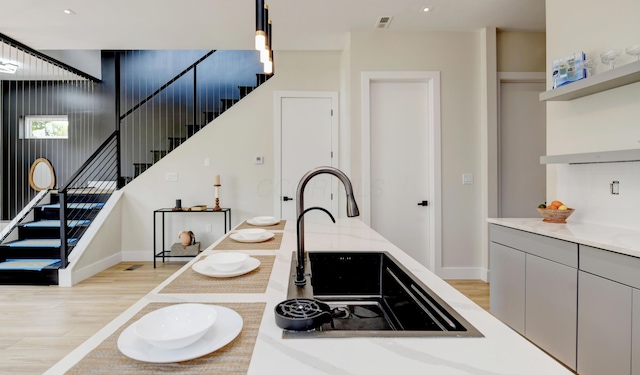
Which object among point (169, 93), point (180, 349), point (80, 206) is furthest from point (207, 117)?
point (180, 349)

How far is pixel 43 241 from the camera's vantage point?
399cm

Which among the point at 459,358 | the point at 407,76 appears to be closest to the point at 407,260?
the point at 459,358

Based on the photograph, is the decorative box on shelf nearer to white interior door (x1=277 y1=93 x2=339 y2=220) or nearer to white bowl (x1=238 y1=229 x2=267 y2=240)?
white interior door (x1=277 y1=93 x2=339 y2=220)

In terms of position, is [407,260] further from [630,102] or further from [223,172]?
[223,172]

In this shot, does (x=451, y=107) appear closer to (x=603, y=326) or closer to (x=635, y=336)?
(x=603, y=326)

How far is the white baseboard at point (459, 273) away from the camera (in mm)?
3688

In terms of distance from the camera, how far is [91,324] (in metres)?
2.56

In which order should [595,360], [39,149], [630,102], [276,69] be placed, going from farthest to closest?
[39,149] < [276,69] < [630,102] < [595,360]

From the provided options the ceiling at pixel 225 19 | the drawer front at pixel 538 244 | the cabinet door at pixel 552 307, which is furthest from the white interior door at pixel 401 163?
the cabinet door at pixel 552 307

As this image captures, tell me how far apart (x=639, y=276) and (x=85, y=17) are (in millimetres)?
4794

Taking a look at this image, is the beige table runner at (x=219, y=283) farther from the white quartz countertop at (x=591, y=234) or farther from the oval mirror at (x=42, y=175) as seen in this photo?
the oval mirror at (x=42, y=175)

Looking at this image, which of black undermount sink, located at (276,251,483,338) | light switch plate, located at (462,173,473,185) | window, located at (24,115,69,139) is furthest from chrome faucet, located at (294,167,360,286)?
window, located at (24,115,69,139)

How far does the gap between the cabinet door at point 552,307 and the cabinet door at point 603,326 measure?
0.05 m

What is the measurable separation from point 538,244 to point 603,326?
1.81 ft
